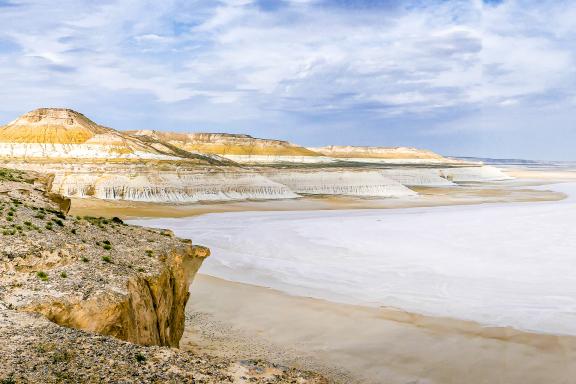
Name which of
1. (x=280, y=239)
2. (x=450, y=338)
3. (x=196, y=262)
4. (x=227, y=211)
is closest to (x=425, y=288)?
(x=450, y=338)

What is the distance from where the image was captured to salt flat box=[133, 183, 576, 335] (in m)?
18.9

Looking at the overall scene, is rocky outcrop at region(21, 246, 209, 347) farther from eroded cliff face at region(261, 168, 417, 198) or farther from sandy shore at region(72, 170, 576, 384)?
eroded cliff face at region(261, 168, 417, 198)

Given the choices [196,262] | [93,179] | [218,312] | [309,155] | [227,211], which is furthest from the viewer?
[309,155]

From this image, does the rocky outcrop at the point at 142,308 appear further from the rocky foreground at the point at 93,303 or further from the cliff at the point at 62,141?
the cliff at the point at 62,141

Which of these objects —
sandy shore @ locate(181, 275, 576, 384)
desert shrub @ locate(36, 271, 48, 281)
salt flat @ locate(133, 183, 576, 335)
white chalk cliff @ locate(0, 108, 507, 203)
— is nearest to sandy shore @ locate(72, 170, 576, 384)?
sandy shore @ locate(181, 275, 576, 384)

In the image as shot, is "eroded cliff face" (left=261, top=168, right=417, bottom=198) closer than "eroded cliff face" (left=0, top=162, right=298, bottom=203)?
No

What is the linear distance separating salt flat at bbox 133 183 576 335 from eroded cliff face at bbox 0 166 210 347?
8.10 m

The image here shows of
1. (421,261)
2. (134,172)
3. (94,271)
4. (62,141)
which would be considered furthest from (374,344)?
(62,141)

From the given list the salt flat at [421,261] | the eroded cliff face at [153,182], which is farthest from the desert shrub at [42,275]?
the eroded cliff face at [153,182]

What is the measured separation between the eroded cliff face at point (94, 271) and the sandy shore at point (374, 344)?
276 centimetres

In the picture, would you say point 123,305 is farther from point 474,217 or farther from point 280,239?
point 474,217

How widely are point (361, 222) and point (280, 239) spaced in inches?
387

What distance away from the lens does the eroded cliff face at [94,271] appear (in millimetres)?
9648

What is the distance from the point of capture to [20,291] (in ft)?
32.4
